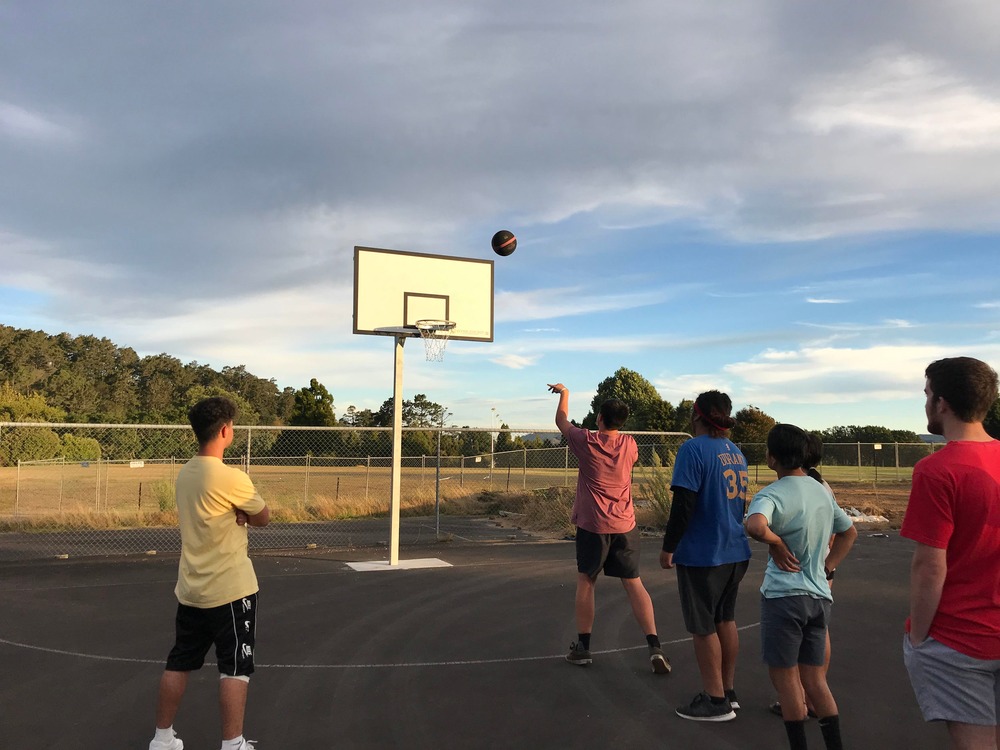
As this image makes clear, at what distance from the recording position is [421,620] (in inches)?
302

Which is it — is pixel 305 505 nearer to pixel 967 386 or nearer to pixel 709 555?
pixel 709 555

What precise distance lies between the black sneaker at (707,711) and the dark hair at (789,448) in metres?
1.72

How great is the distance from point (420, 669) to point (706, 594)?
2423 mm

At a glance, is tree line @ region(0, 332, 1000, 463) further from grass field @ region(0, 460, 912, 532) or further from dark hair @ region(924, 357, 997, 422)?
dark hair @ region(924, 357, 997, 422)

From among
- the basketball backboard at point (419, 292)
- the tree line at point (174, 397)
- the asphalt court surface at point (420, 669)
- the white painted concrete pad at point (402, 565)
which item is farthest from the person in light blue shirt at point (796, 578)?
the tree line at point (174, 397)

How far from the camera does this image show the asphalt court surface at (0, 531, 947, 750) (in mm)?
4641

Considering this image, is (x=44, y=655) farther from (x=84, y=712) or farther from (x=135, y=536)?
(x=135, y=536)

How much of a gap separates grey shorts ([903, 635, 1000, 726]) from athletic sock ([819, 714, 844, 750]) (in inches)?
52.3

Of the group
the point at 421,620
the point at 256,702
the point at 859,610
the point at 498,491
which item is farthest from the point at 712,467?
the point at 498,491

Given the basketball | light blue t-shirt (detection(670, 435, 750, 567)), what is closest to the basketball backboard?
the basketball

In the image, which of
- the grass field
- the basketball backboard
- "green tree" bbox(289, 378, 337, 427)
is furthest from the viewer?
"green tree" bbox(289, 378, 337, 427)

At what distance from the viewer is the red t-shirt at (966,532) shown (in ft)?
8.79

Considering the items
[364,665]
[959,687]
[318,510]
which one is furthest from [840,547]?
[318,510]

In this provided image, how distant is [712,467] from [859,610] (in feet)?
15.2
